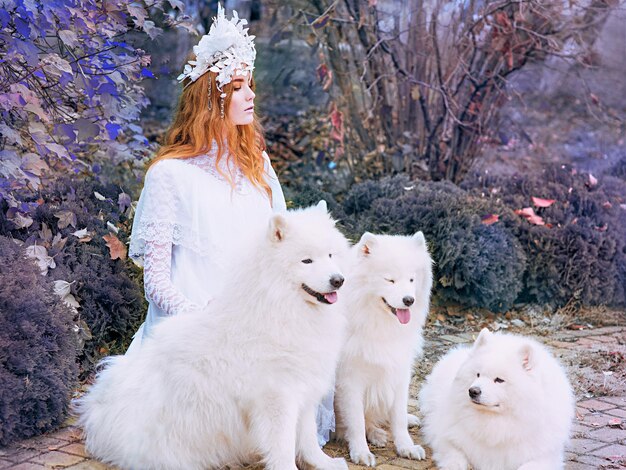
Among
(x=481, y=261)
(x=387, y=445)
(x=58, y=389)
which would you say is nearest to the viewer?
(x=58, y=389)

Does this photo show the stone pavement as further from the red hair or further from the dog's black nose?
the red hair

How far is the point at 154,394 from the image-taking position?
9.92ft

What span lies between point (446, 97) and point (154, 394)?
4922mm

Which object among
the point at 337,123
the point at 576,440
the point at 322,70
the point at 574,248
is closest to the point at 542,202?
the point at 574,248

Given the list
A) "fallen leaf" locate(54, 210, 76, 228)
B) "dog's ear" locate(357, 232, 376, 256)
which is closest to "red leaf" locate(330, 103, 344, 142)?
"fallen leaf" locate(54, 210, 76, 228)

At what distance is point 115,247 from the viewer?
4.70 metres

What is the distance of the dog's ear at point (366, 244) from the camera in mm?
3477

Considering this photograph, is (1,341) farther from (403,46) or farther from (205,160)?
(403,46)

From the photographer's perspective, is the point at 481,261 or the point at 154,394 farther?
the point at 481,261

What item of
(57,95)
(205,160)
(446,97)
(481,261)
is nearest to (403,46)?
(446,97)

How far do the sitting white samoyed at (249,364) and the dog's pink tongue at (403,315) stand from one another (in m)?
0.46

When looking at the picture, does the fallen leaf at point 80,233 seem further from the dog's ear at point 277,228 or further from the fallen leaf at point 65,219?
the dog's ear at point 277,228

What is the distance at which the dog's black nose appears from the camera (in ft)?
9.43

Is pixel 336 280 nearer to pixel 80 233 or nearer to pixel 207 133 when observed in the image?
pixel 207 133
